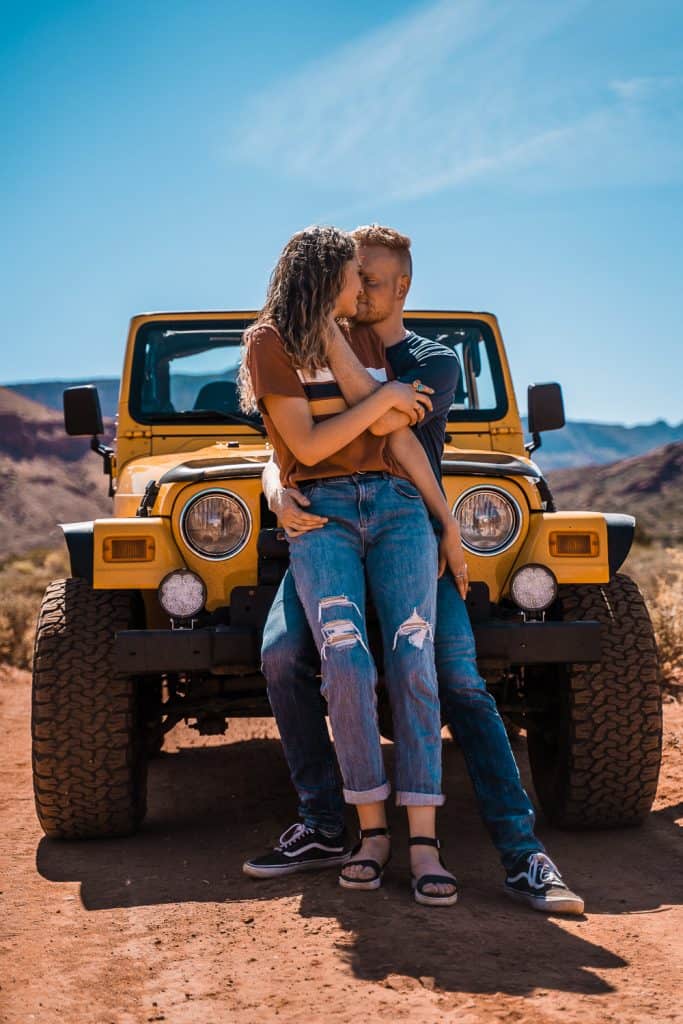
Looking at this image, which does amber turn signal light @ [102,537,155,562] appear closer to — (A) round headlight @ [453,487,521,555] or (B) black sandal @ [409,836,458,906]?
(A) round headlight @ [453,487,521,555]

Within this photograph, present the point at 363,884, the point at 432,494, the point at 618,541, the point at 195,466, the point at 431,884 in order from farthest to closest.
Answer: the point at 618,541
the point at 195,466
the point at 432,494
the point at 363,884
the point at 431,884

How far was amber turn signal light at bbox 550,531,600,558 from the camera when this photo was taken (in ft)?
13.3

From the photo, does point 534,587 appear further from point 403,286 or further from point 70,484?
point 70,484

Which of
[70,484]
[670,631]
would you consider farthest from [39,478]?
[670,631]

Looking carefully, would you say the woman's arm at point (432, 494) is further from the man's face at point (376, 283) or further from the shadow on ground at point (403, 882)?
the shadow on ground at point (403, 882)

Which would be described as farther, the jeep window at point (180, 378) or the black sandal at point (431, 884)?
the jeep window at point (180, 378)

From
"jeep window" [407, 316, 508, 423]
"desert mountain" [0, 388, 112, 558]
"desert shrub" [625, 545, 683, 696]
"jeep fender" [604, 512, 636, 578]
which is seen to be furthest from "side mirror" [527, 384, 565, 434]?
"desert mountain" [0, 388, 112, 558]

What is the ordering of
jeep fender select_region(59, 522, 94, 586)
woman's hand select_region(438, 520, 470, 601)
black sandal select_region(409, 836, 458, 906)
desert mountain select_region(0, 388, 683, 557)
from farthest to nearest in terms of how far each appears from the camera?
desert mountain select_region(0, 388, 683, 557)
jeep fender select_region(59, 522, 94, 586)
woman's hand select_region(438, 520, 470, 601)
black sandal select_region(409, 836, 458, 906)

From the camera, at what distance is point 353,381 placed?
11.2ft

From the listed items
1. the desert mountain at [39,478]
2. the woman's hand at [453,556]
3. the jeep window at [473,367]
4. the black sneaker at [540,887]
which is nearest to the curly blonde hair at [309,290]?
the woman's hand at [453,556]

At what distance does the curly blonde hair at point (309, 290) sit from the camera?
11.0ft

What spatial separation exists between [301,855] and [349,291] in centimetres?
166

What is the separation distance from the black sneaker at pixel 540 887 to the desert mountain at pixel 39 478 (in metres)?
34.6

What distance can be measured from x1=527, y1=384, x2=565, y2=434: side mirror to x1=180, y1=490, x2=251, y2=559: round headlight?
1966mm
